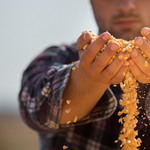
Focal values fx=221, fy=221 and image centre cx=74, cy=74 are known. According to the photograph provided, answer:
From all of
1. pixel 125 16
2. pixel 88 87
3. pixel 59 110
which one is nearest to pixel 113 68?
pixel 88 87

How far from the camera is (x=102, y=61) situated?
572 millimetres

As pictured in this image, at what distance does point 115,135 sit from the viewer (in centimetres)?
92

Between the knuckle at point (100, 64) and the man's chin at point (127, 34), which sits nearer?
the knuckle at point (100, 64)

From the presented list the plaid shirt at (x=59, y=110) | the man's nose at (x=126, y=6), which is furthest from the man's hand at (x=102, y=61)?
the man's nose at (x=126, y=6)

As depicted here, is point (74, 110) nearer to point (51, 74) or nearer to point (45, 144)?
point (51, 74)

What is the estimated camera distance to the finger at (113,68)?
1.85ft

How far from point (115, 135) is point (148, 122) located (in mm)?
317

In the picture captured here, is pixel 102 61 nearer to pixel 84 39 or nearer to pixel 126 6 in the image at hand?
pixel 84 39

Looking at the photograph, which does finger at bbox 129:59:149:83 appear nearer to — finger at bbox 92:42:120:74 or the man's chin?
finger at bbox 92:42:120:74

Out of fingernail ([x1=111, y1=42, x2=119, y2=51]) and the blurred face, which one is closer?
fingernail ([x1=111, y1=42, x2=119, y2=51])

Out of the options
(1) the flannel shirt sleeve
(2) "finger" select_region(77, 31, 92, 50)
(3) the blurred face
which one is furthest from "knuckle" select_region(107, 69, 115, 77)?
(3) the blurred face

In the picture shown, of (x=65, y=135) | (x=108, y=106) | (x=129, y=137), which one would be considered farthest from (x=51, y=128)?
(x=129, y=137)

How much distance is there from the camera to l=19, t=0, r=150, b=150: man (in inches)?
23.0

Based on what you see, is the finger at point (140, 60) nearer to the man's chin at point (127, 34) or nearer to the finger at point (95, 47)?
the finger at point (95, 47)
